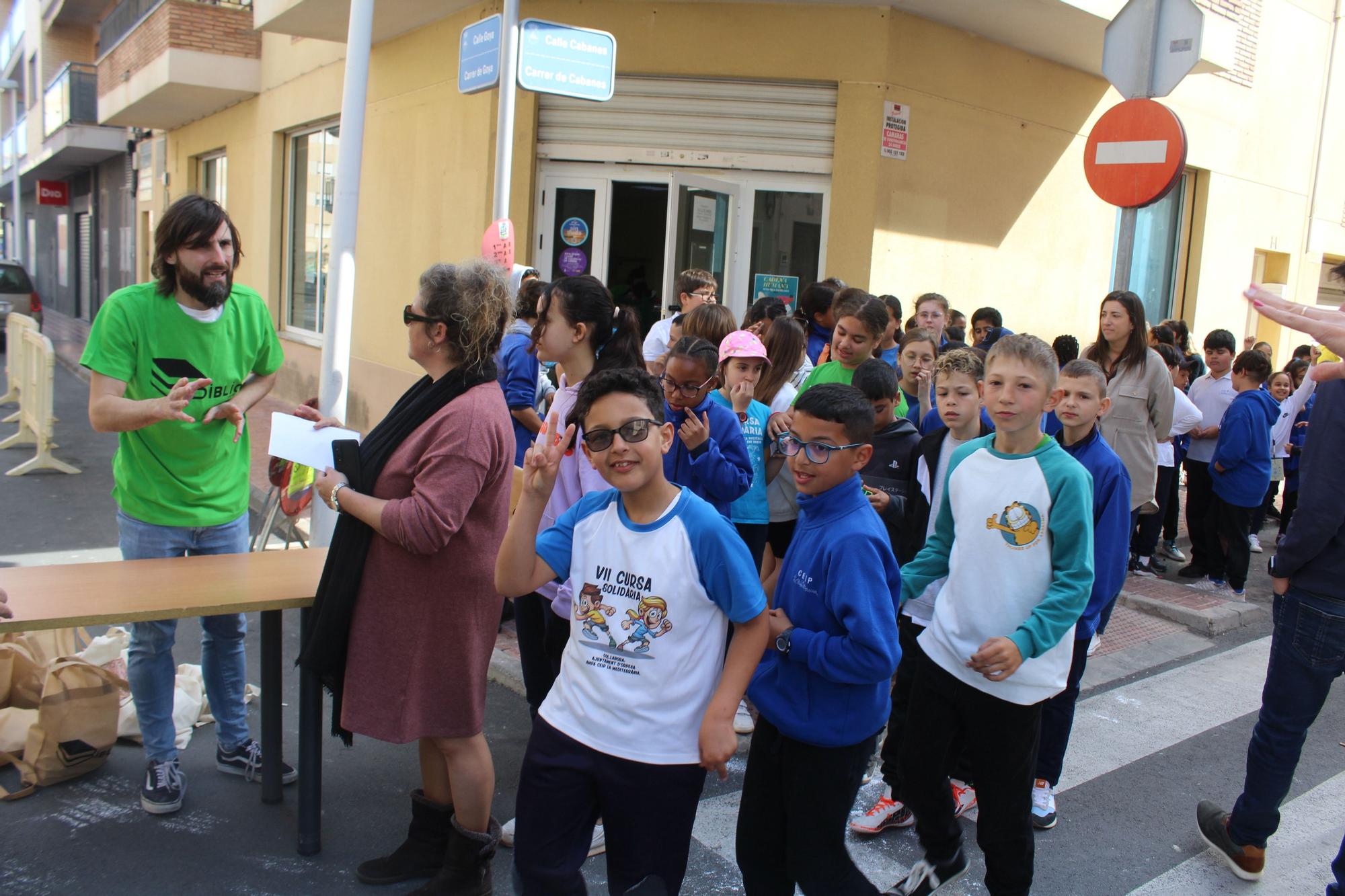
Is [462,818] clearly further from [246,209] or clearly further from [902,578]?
[246,209]

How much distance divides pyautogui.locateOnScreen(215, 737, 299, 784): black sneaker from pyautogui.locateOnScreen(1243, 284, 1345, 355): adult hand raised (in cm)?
358

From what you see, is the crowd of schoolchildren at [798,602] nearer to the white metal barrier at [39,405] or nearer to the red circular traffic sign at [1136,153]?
the red circular traffic sign at [1136,153]

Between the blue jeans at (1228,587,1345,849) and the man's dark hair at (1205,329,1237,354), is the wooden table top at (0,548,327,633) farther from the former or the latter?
the man's dark hair at (1205,329,1237,354)

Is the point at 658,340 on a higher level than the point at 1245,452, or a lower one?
higher

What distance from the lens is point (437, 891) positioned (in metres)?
3.15

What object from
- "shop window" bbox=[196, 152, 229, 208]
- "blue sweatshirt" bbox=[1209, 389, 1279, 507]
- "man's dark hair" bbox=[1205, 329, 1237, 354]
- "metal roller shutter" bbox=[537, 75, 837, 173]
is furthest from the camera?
"shop window" bbox=[196, 152, 229, 208]

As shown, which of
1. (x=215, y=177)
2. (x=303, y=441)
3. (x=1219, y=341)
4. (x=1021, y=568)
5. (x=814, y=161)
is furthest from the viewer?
(x=215, y=177)

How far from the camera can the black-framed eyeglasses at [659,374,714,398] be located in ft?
11.4

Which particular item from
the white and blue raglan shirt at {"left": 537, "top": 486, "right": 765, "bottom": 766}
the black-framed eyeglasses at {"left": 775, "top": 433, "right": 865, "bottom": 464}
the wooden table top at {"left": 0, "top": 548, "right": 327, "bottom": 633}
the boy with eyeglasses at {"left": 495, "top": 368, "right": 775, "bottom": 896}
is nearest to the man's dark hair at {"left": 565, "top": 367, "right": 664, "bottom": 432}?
the boy with eyeglasses at {"left": 495, "top": 368, "right": 775, "bottom": 896}

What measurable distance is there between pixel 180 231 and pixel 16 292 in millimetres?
21615

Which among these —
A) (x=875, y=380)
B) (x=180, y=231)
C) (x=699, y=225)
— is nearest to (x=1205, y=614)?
(x=875, y=380)

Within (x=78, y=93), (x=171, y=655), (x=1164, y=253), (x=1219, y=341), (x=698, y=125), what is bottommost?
(x=171, y=655)

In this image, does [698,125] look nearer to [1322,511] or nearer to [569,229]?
[569,229]

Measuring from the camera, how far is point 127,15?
21.4 metres
